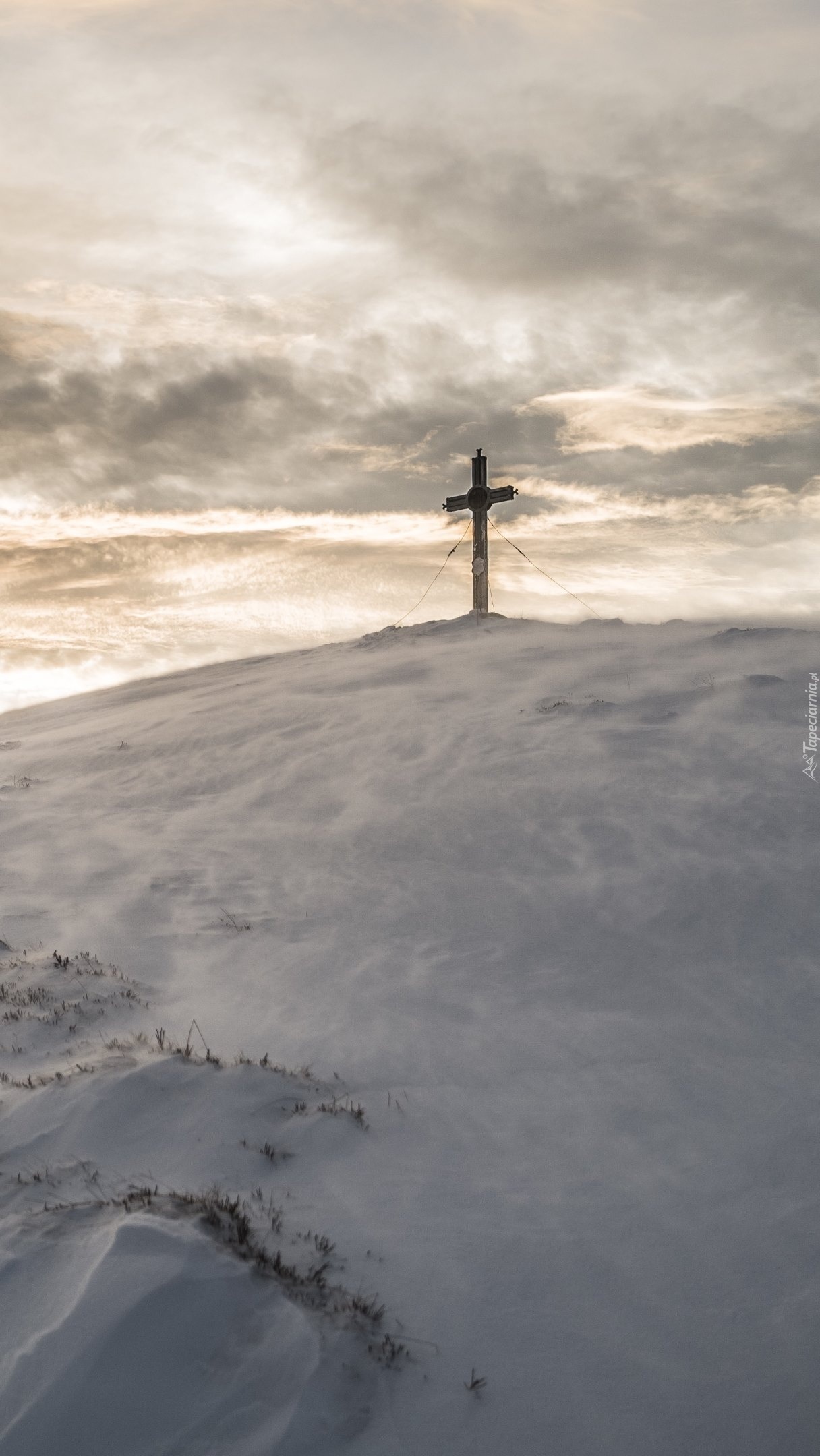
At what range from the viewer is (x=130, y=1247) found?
301cm

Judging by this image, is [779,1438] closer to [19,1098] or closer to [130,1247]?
[130,1247]

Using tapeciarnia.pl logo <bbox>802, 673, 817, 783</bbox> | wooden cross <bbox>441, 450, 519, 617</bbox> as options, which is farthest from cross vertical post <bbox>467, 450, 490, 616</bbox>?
tapeciarnia.pl logo <bbox>802, 673, 817, 783</bbox>

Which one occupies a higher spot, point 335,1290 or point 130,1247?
point 130,1247

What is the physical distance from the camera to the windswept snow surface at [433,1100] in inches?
111

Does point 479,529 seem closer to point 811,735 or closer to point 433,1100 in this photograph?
point 811,735

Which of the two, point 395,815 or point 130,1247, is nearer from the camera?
point 130,1247

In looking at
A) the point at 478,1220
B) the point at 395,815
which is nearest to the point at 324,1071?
the point at 478,1220

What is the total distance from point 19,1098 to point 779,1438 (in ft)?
11.7

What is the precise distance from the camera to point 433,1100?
4.69m

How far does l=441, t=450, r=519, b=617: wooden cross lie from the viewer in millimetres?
21500

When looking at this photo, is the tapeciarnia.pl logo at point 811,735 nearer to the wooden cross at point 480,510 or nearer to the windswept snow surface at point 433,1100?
the windswept snow surface at point 433,1100

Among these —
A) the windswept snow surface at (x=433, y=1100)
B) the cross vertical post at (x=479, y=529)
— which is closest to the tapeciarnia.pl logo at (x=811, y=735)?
the windswept snow surface at (x=433, y=1100)

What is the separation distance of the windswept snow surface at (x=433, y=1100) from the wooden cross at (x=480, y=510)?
431 inches

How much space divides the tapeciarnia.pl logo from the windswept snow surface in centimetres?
23
